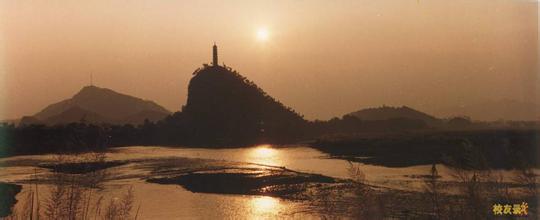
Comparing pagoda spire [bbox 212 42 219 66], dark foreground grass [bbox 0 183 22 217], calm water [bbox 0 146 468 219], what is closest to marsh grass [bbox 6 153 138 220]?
dark foreground grass [bbox 0 183 22 217]

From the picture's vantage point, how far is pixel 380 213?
16.8 ft

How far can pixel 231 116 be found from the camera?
10828mm

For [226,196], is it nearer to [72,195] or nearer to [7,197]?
[7,197]

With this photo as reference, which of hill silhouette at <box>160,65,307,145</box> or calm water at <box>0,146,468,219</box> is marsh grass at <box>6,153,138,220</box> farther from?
hill silhouette at <box>160,65,307,145</box>

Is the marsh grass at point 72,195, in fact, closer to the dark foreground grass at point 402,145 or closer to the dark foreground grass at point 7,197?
the dark foreground grass at point 7,197

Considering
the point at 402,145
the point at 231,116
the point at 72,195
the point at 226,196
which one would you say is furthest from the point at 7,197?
the point at 402,145

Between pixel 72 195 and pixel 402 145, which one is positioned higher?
pixel 402 145

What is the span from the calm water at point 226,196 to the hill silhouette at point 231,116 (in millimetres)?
323

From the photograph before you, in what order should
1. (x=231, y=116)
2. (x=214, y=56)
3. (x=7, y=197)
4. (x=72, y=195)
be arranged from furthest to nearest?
(x=231, y=116) < (x=214, y=56) < (x=7, y=197) < (x=72, y=195)

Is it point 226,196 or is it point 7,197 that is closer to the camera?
point 7,197

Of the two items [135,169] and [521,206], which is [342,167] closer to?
[135,169]

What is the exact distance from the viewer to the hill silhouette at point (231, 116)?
9438 mm

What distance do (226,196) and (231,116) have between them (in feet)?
9.20

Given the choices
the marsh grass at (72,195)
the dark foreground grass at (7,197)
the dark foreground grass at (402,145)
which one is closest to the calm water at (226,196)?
the dark foreground grass at (7,197)
